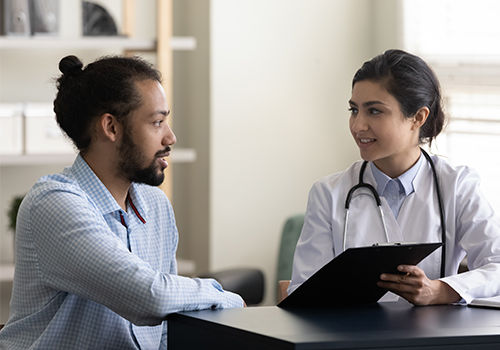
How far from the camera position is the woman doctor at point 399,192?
6.60 feet

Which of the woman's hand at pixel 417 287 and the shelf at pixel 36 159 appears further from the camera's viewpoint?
the shelf at pixel 36 159

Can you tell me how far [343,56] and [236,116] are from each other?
1.81 feet

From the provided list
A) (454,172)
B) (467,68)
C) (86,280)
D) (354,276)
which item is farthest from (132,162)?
(467,68)

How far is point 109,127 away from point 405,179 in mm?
715

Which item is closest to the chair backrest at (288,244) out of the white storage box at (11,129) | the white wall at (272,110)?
the white wall at (272,110)

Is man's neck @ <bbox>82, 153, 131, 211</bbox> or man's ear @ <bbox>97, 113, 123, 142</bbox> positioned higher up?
man's ear @ <bbox>97, 113, 123, 142</bbox>

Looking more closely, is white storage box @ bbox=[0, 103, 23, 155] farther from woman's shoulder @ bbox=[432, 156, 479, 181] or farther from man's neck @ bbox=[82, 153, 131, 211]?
woman's shoulder @ bbox=[432, 156, 479, 181]

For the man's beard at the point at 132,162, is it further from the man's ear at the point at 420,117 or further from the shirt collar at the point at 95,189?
Answer: the man's ear at the point at 420,117

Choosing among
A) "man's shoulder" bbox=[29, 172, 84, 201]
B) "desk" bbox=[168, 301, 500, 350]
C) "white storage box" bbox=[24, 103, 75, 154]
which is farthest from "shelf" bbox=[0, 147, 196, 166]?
"desk" bbox=[168, 301, 500, 350]

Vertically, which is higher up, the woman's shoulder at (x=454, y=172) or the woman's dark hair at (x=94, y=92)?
the woman's dark hair at (x=94, y=92)

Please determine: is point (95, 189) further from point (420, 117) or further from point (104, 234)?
point (420, 117)

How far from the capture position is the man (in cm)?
154

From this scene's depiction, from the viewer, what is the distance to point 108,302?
5.10ft

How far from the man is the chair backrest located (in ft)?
4.51
